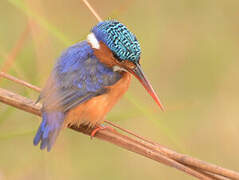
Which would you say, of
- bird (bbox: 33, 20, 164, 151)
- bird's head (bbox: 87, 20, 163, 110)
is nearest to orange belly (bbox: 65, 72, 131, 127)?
bird (bbox: 33, 20, 164, 151)

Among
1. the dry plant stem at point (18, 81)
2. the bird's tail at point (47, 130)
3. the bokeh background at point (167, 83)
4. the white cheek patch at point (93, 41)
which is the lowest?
the bokeh background at point (167, 83)

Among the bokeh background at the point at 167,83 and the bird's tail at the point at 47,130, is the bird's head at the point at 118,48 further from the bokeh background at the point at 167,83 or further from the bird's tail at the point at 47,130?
the bird's tail at the point at 47,130

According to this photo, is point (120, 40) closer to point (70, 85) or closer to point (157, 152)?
point (70, 85)

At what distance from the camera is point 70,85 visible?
8.93 ft

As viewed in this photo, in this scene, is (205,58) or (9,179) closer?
(9,179)

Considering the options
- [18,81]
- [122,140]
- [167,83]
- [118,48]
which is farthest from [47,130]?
[167,83]

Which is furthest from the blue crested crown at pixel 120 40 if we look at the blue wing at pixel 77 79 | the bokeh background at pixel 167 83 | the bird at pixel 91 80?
the bokeh background at pixel 167 83

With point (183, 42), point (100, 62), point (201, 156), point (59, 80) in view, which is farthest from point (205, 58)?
point (59, 80)

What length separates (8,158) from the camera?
3225 millimetres

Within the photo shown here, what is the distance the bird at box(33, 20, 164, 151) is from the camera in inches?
102

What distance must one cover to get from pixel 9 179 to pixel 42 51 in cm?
91

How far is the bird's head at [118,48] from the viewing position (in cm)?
265

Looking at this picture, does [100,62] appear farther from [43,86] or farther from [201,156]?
[201,156]

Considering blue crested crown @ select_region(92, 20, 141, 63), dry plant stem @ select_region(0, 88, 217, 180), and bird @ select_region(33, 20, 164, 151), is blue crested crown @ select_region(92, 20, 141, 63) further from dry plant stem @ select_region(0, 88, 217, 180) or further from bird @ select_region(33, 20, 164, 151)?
dry plant stem @ select_region(0, 88, 217, 180)
